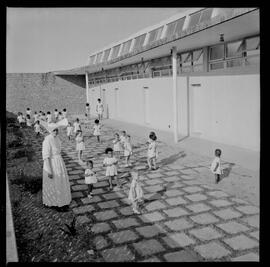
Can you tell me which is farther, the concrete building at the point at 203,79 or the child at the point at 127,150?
the concrete building at the point at 203,79

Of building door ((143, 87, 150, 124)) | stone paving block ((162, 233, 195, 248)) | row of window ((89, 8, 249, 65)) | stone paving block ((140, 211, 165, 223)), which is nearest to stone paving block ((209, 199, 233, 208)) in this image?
stone paving block ((140, 211, 165, 223))

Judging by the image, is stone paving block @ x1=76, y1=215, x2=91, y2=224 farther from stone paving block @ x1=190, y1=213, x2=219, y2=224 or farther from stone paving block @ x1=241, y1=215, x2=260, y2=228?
stone paving block @ x1=241, y1=215, x2=260, y2=228

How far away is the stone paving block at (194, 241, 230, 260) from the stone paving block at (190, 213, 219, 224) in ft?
2.46

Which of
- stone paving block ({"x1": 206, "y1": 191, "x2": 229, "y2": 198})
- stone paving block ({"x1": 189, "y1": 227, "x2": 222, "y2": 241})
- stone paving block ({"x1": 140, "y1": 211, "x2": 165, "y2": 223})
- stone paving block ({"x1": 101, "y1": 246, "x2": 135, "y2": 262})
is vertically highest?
stone paving block ({"x1": 206, "y1": 191, "x2": 229, "y2": 198})

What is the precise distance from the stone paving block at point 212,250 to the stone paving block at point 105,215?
5.90ft

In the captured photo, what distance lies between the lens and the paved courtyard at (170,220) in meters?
4.64

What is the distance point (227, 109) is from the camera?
464 inches

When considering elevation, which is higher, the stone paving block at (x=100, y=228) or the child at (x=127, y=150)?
the child at (x=127, y=150)

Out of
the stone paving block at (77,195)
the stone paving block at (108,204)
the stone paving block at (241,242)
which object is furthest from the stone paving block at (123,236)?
the stone paving block at (77,195)

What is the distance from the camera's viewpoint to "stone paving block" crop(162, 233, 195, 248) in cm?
485

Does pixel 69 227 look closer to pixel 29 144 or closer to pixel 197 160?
pixel 197 160

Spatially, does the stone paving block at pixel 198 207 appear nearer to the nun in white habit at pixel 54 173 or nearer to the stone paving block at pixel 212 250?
the stone paving block at pixel 212 250

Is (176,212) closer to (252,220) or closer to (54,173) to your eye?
(252,220)

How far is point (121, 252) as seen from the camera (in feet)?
15.3
